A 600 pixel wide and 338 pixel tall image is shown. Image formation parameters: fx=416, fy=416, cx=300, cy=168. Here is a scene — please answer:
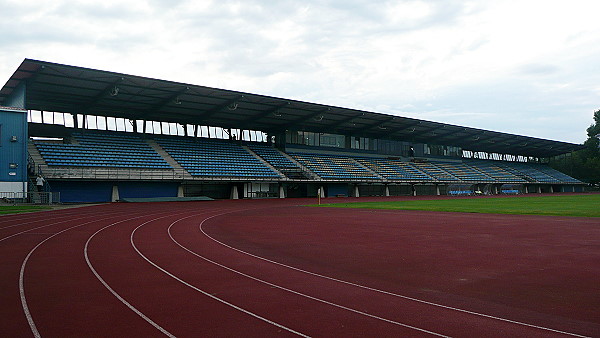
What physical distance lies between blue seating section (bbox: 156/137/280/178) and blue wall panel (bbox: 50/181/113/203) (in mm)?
8053

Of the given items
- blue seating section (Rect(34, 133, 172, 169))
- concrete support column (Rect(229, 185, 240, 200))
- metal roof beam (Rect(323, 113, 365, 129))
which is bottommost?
concrete support column (Rect(229, 185, 240, 200))

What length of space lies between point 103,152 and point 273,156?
21.1 meters

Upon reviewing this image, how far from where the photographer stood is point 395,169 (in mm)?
64812

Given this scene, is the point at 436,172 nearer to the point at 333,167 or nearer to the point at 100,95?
the point at 333,167

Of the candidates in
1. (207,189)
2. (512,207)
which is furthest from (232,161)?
(512,207)

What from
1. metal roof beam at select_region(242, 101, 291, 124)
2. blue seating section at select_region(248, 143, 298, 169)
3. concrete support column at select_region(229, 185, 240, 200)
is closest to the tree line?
blue seating section at select_region(248, 143, 298, 169)

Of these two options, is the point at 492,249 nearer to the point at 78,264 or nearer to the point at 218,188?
the point at 78,264

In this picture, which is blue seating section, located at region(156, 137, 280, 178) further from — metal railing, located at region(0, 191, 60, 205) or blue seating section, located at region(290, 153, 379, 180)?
metal railing, located at region(0, 191, 60, 205)

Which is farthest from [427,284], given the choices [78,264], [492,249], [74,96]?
[74,96]

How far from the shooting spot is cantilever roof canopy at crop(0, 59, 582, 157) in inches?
1383

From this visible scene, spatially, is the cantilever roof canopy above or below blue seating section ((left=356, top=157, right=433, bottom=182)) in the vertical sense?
above

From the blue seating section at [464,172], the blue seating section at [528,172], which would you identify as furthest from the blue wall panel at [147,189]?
the blue seating section at [528,172]

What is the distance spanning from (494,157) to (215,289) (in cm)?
9284

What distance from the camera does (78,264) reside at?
34.8ft
